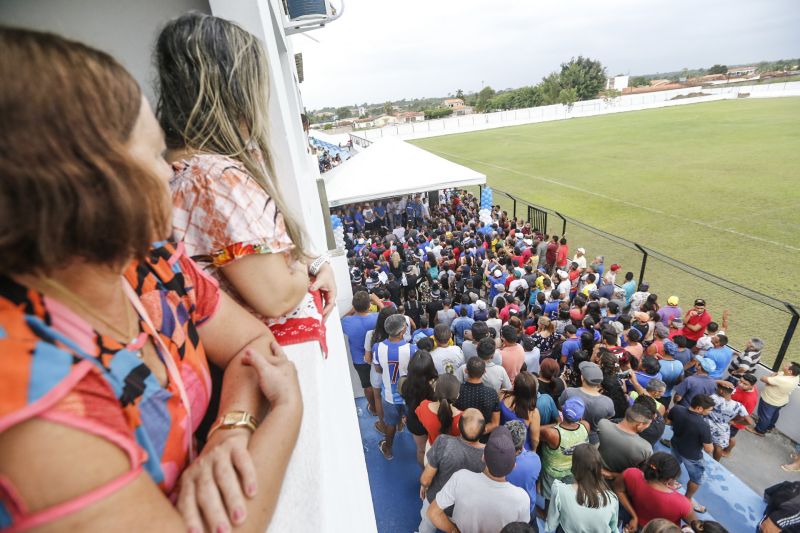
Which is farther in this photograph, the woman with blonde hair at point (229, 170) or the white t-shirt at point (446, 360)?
the white t-shirt at point (446, 360)

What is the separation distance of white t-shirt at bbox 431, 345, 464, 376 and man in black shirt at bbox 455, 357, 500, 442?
76cm

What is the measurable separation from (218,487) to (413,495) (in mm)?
4521

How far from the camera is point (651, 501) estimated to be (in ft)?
11.2

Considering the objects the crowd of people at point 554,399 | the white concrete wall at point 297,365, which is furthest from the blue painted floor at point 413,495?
the white concrete wall at point 297,365

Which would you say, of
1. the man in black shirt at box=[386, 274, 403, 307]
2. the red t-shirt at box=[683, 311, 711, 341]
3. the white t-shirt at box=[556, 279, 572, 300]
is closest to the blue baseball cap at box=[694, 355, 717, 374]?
the red t-shirt at box=[683, 311, 711, 341]

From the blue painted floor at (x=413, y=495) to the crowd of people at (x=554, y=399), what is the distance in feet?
0.69

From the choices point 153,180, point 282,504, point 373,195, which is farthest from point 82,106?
point 373,195

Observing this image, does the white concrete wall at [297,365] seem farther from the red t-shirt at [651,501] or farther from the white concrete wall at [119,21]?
the red t-shirt at [651,501]

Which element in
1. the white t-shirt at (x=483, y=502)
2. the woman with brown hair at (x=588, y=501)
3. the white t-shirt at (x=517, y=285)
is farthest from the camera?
the white t-shirt at (x=517, y=285)

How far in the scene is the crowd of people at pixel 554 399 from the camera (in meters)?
3.11

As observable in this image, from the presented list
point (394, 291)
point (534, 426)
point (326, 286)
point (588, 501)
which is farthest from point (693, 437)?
point (394, 291)

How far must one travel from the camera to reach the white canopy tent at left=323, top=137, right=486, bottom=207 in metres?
10.8

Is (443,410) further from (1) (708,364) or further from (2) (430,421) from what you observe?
(1) (708,364)

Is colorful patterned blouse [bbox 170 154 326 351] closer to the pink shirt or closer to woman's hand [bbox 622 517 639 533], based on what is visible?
woman's hand [bbox 622 517 639 533]
